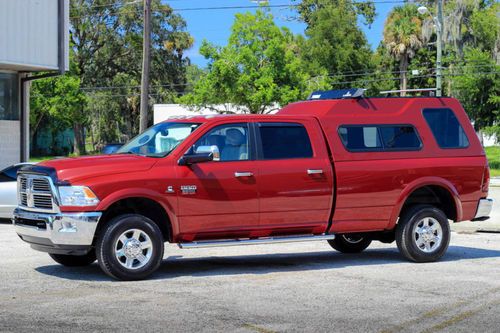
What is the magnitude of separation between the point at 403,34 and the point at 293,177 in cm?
5896

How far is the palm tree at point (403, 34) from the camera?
2630 inches

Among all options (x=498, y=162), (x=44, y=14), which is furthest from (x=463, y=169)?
(x=498, y=162)

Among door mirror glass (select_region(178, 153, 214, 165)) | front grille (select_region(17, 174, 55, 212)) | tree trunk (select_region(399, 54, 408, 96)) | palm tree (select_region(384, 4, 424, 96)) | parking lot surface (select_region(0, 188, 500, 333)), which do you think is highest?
palm tree (select_region(384, 4, 424, 96))

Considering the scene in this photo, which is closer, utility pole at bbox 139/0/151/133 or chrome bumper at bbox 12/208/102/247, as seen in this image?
chrome bumper at bbox 12/208/102/247

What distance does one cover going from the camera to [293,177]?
34.0ft

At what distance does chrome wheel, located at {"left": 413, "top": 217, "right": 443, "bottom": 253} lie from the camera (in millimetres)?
11344

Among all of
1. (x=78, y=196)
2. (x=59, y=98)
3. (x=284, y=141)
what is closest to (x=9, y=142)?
(x=284, y=141)

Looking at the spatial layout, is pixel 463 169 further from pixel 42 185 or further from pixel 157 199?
pixel 42 185

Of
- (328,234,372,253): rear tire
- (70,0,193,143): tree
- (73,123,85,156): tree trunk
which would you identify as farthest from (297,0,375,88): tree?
(328,234,372,253): rear tire

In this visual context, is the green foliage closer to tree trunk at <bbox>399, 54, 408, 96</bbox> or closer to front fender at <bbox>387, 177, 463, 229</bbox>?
tree trunk at <bbox>399, 54, 408, 96</bbox>

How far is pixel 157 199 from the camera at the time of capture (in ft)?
31.6

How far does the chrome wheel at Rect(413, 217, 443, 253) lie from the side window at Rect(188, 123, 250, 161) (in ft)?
9.13

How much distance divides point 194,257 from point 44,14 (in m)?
17.1

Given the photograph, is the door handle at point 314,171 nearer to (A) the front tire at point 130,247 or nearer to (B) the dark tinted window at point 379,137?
(B) the dark tinted window at point 379,137
